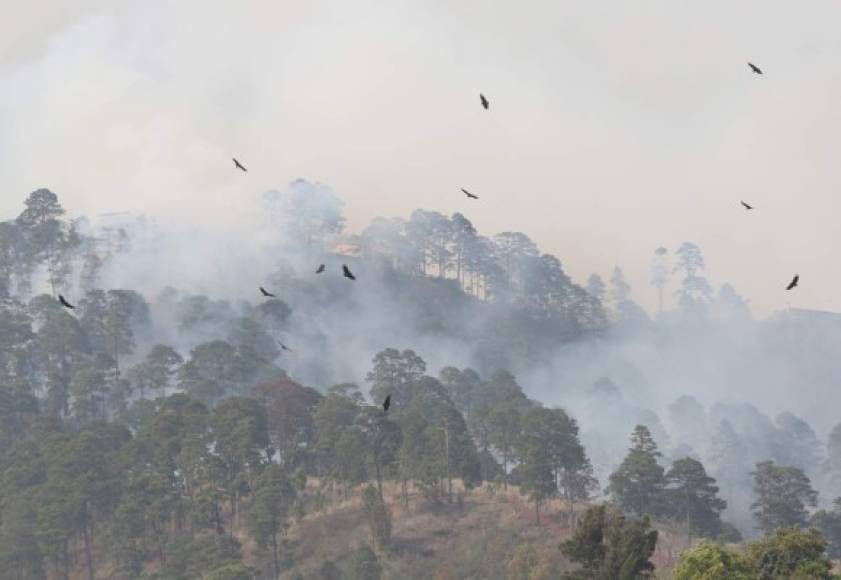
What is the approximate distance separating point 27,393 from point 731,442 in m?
86.2

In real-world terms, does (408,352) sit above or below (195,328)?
below

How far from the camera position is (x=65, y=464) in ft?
324

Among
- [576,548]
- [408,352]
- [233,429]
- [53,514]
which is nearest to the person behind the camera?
[576,548]

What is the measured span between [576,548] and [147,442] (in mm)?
58984

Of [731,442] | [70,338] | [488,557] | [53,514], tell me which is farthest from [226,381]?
[731,442]

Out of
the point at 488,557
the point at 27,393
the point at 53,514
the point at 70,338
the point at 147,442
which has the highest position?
the point at 70,338

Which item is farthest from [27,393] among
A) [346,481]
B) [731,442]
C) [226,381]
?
[731,442]

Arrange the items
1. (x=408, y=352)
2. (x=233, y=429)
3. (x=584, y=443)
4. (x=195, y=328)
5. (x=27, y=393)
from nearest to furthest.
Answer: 1. (x=233, y=429)
2. (x=27, y=393)
3. (x=408, y=352)
4. (x=584, y=443)
5. (x=195, y=328)

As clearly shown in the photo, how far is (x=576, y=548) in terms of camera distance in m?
54.8

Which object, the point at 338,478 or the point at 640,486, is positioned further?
the point at 338,478

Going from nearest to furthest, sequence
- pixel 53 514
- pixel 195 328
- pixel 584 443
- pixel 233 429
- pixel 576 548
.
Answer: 1. pixel 576 548
2. pixel 53 514
3. pixel 233 429
4. pixel 584 443
5. pixel 195 328

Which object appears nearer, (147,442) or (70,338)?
(147,442)

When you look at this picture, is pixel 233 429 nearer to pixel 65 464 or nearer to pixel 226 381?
pixel 65 464

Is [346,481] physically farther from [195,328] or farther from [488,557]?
[195,328]
